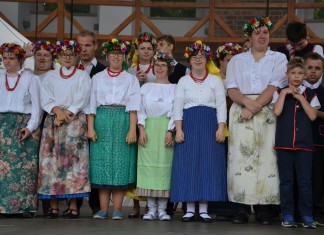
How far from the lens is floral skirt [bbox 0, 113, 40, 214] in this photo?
975 centimetres

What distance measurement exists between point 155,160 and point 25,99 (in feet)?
4.47

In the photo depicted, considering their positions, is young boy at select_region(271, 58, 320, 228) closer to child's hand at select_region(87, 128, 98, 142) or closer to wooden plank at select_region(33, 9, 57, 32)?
child's hand at select_region(87, 128, 98, 142)

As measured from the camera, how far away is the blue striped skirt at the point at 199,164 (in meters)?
9.35

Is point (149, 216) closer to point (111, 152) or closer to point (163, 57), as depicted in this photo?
point (111, 152)

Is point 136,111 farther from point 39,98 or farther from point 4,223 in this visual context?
point 4,223

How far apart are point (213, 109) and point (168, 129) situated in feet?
1.47

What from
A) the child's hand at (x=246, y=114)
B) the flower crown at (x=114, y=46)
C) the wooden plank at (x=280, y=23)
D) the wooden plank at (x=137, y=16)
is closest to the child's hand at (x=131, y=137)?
the flower crown at (x=114, y=46)

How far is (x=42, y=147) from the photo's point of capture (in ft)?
31.8

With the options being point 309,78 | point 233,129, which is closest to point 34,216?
point 233,129

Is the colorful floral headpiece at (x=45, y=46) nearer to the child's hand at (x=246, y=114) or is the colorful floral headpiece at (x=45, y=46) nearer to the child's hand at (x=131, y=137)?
the child's hand at (x=131, y=137)

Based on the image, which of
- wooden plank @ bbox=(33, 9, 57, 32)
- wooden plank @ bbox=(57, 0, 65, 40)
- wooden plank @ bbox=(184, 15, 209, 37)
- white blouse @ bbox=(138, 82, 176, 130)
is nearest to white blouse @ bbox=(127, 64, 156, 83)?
white blouse @ bbox=(138, 82, 176, 130)

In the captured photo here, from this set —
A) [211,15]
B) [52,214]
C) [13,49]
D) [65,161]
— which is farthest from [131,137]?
[211,15]

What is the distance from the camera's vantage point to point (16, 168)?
32.0 ft

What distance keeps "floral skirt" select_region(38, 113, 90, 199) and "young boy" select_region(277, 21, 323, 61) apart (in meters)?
2.09
